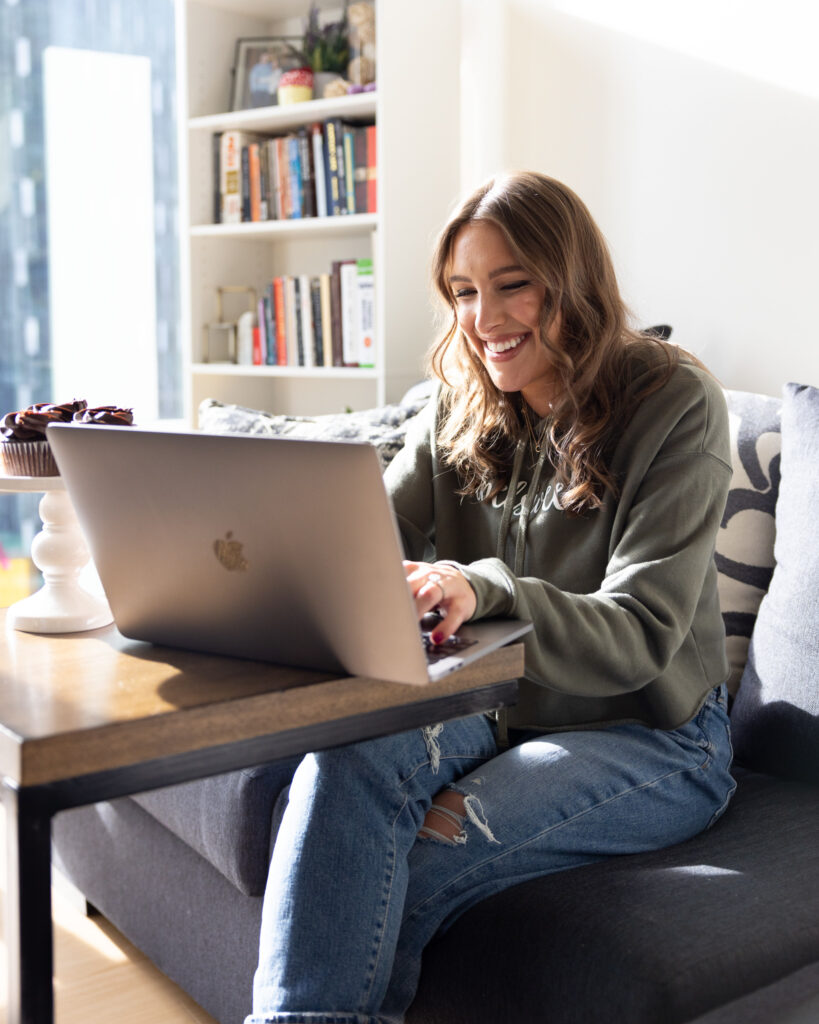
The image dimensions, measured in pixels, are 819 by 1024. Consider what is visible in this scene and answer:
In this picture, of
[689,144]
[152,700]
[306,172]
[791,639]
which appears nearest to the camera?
[152,700]

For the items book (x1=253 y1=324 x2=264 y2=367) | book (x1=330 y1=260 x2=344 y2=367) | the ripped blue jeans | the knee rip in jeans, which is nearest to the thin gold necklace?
the ripped blue jeans

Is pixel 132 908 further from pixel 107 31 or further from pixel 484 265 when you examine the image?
pixel 107 31

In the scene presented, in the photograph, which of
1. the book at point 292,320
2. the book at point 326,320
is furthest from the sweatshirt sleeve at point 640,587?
the book at point 292,320

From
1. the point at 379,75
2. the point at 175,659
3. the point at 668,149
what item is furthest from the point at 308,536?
the point at 379,75

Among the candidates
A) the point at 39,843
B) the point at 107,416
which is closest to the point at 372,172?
the point at 107,416

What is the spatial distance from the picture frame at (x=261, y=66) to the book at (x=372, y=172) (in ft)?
1.08

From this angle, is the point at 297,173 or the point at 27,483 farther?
the point at 297,173

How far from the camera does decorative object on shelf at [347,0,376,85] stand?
2727 mm

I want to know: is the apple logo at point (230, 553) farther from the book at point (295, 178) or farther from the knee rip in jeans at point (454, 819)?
the book at point (295, 178)

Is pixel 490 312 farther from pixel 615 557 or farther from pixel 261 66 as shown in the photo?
pixel 261 66

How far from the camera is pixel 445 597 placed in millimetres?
1000

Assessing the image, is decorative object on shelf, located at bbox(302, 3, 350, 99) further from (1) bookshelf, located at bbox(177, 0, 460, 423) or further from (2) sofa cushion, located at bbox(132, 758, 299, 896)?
(2) sofa cushion, located at bbox(132, 758, 299, 896)

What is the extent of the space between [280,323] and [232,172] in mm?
396

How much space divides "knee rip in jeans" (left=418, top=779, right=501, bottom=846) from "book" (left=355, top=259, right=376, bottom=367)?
165cm
